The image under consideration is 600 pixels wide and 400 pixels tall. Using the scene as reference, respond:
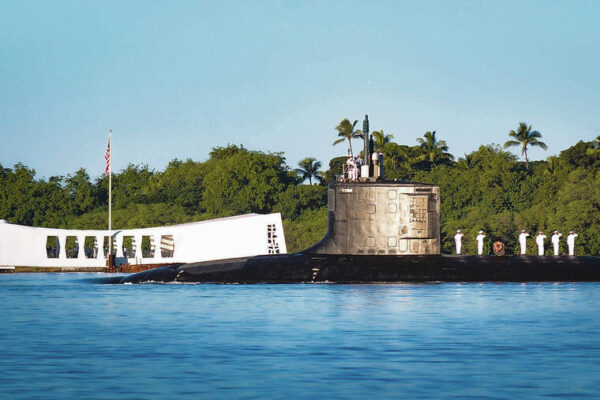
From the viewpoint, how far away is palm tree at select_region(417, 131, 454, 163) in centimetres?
10043

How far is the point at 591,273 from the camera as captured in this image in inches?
1453

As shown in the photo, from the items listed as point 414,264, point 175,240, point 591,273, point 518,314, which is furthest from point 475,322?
point 175,240

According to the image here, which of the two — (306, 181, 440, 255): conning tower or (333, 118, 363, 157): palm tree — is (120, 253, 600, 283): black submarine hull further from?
(333, 118, 363, 157): palm tree

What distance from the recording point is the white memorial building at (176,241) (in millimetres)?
56625

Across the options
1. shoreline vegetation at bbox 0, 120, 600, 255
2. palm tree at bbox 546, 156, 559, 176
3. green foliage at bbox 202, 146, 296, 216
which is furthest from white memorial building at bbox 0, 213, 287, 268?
palm tree at bbox 546, 156, 559, 176

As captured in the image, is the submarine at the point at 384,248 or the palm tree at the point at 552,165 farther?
the palm tree at the point at 552,165

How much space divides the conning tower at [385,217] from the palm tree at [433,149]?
64770 millimetres

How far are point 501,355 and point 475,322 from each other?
19.8 feet

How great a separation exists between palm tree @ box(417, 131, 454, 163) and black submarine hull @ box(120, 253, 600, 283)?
61857 millimetres

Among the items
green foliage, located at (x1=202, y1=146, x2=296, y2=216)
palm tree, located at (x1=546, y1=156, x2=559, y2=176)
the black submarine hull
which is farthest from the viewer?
green foliage, located at (x1=202, y1=146, x2=296, y2=216)

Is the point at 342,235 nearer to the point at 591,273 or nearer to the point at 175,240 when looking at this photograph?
the point at 591,273

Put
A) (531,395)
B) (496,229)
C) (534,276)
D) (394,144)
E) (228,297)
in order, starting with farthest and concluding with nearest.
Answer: (394,144) → (496,229) → (534,276) → (228,297) → (531,395)

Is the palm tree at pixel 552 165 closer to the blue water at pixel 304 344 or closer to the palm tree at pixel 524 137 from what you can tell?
the palm tree at pixel 524 137

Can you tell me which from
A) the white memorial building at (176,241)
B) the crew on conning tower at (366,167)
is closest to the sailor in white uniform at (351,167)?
the crew on conning tower at (366,167)
